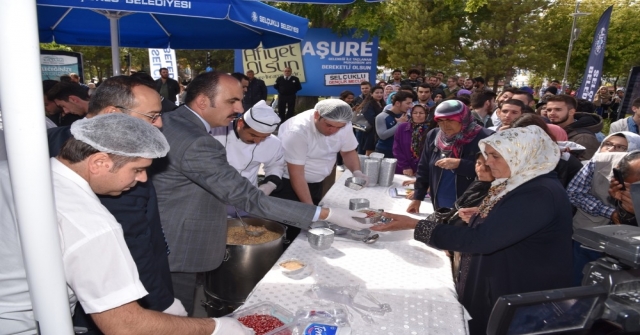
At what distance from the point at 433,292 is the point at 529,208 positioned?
1.88 ft

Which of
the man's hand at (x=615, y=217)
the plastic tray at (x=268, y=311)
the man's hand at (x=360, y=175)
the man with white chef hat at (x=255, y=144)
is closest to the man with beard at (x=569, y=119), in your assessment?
the man's hand at (x=615, y=217)

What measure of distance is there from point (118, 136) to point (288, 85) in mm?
10357

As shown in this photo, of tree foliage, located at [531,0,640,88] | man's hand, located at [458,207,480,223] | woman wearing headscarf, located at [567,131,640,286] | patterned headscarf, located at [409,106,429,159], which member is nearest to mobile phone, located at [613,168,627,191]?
woman wearing headscarf, located at [567,131,640,286]

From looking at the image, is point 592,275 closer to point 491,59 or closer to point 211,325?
point 211,325

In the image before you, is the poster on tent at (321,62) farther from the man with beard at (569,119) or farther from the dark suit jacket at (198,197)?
the dark suit jacket at (198,197)

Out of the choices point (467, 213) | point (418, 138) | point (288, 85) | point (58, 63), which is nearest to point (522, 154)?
point (467, 213)

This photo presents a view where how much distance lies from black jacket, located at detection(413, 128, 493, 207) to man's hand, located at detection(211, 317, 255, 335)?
2135 millimetres

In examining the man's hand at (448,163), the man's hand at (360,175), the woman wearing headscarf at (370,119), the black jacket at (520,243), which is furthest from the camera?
the woman wearing headscarf at (370,119)

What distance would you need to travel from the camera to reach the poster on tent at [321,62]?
38.4ft

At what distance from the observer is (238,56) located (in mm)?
12383

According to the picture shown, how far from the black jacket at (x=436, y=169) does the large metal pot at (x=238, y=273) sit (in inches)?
49.8

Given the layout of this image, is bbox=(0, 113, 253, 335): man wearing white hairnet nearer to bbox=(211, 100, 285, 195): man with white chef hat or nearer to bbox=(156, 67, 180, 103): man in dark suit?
bbox=(211, 100, 285, 195): man with white chef hat

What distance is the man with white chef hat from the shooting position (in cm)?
286

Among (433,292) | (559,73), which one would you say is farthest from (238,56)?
(559,73)
